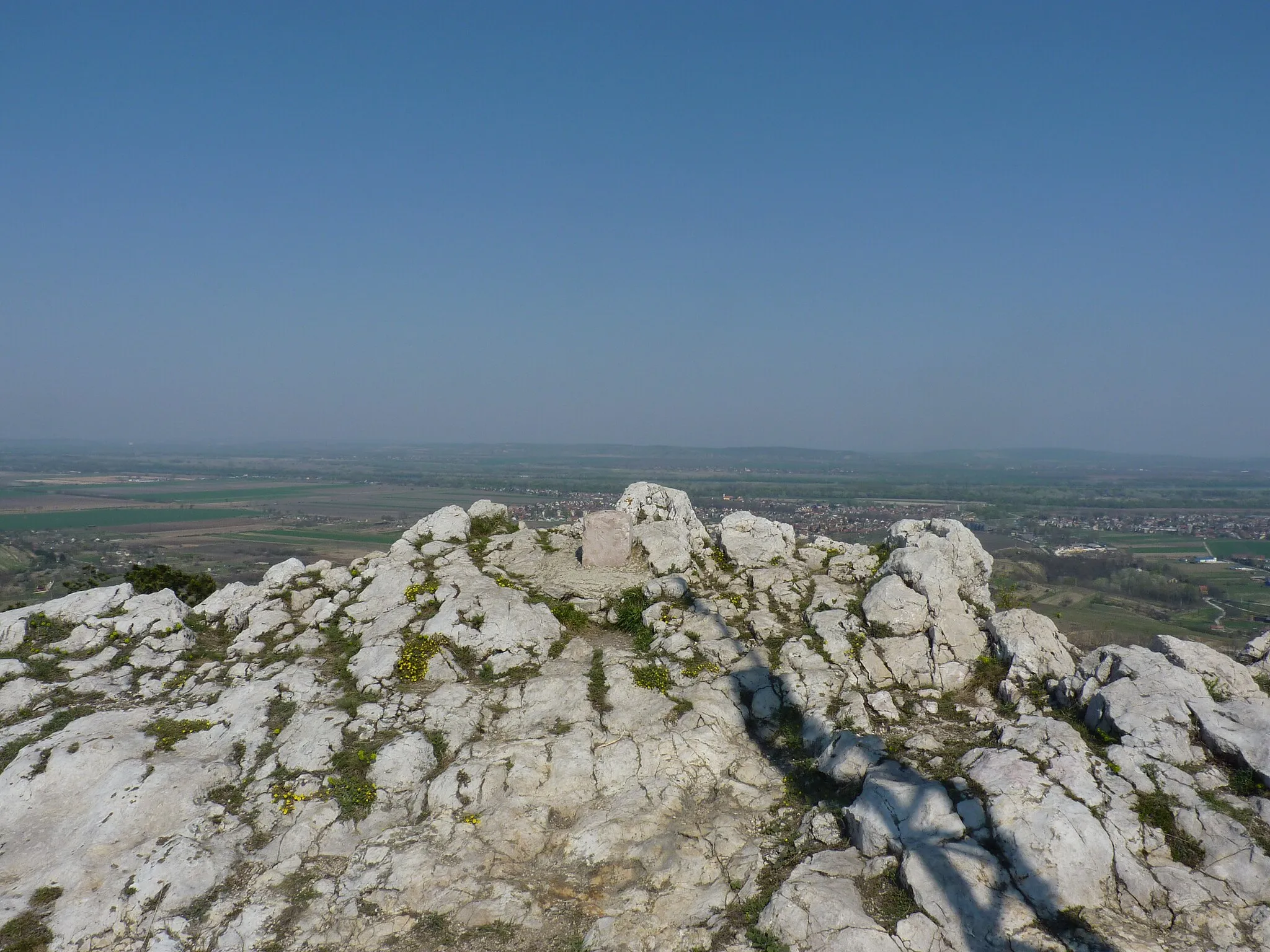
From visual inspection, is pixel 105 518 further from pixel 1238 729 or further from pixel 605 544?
pixel 1238 729

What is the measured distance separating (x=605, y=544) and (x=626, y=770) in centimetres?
987

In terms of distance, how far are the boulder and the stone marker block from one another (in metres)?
3.64

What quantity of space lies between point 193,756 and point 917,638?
17.7 meters

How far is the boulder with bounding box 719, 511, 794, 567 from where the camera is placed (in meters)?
22.2

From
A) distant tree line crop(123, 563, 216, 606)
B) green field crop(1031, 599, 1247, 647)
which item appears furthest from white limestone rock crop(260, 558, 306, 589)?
green field crop(1031, 599, 1247, 647)

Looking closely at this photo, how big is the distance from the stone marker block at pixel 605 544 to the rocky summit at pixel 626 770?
1.28 m

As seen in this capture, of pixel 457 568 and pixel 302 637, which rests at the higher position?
pixel 457 568

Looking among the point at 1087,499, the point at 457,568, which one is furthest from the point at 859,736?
the point at 1087,499

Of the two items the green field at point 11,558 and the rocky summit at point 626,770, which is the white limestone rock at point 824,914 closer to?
the rocky summit at point 626,770

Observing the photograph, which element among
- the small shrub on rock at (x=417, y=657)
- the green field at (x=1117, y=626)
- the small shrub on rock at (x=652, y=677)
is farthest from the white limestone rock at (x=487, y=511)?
the green field at (x=1117, y=626)

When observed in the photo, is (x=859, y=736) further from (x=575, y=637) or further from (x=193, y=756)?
(x=193, y=756)

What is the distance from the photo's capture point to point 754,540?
2272 centimetres

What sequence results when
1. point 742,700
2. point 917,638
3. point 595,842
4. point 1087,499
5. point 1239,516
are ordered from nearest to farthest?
point 595,842 < point 742,700 < point 917,638 < point 1239,516 < point 1087,499

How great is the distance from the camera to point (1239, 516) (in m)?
91.1
